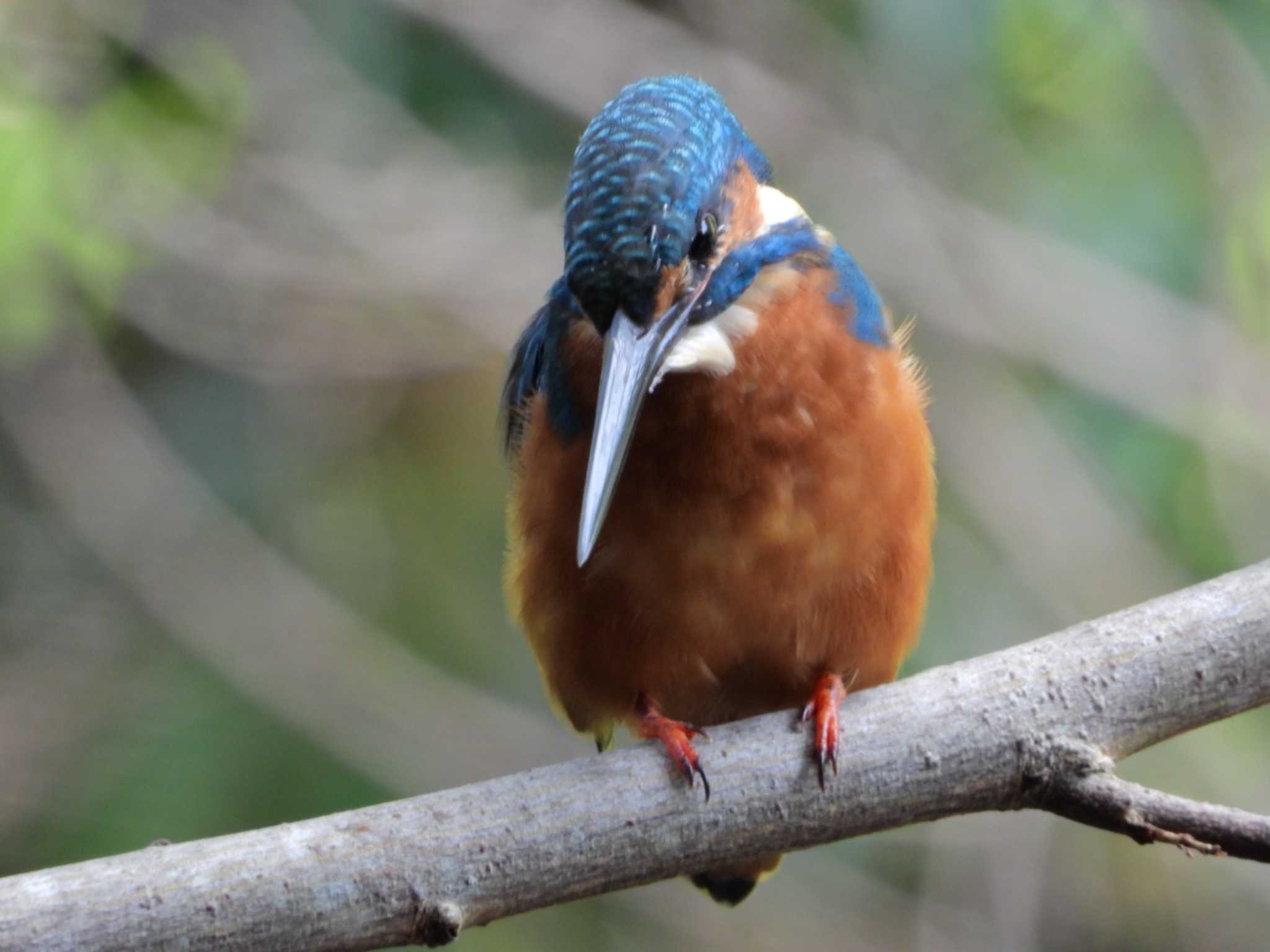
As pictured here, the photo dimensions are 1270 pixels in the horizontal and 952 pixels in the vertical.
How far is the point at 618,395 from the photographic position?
89.0 inches

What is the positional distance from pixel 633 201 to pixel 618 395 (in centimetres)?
29

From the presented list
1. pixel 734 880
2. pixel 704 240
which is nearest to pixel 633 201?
pixel 704 240

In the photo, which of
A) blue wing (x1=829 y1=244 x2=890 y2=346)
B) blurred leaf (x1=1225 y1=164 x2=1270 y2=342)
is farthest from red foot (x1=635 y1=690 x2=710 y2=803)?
blurred leaf (x1=1225 y1=164 x2=1270 y2=342)

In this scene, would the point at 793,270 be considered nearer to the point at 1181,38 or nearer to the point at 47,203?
the point at 47,203

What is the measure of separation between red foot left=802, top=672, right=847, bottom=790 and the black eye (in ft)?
2.54

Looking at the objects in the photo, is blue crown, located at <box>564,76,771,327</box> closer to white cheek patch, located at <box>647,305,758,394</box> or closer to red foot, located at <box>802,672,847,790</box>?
white cheek patch, located at <box>647,305,758,394</box>

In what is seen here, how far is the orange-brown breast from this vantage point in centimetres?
260

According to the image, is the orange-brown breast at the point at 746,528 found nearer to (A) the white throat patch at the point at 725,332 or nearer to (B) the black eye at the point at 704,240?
(A) the white throat patch at the point at 725,332

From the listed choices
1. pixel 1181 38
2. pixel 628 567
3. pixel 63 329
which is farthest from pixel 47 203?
pixel 1181 38

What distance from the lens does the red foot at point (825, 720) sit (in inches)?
94.2

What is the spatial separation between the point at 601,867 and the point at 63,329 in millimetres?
3106

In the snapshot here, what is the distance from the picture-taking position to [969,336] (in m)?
4.84

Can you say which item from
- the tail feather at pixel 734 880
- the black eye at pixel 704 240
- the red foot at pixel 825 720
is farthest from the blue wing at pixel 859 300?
the tail feather at pixel 734 880

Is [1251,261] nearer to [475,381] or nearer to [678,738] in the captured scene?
[475,381]
